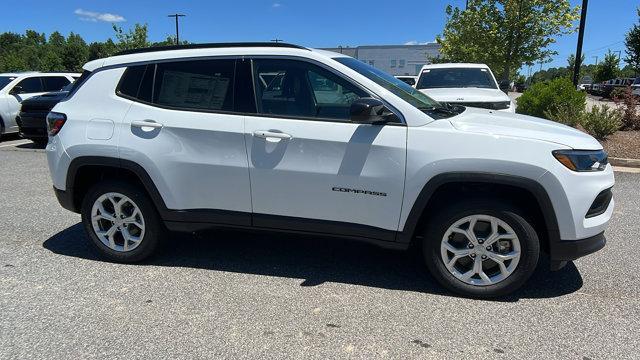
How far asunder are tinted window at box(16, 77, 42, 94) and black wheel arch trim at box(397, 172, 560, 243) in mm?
12629

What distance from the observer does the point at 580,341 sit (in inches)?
122

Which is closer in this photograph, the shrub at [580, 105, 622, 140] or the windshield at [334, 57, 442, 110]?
the windshield at [334, 57, 442, 110]

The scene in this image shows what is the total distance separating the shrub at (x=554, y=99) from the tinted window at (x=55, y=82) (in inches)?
475

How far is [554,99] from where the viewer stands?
439 inches

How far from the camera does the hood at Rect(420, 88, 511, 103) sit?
29.4 feet

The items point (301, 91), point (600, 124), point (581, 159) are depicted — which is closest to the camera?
point (581, 159)

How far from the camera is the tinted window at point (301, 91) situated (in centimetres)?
375

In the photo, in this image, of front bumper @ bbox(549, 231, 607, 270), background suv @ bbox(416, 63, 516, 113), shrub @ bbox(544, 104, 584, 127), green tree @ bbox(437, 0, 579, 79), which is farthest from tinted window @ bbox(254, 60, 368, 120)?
green tree @ bbox(437, 0, 579, 79)

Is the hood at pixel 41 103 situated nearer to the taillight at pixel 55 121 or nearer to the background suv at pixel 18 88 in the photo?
the background suv at pixel 18 88

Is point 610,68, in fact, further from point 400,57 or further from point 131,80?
point 131,80

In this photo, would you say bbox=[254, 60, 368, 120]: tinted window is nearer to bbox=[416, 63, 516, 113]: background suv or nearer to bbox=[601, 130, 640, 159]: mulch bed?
bbox=[416, 63, 516, 113]: background suv

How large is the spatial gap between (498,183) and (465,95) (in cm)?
619

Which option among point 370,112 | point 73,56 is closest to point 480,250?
point 370,112

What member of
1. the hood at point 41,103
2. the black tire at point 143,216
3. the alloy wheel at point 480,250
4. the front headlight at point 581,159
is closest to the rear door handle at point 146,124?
the black tire at point 143,216
